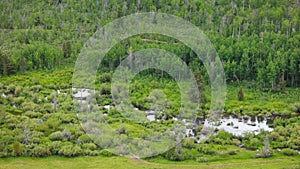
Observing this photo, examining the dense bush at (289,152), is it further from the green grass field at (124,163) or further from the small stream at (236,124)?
the small stream at (236,124)

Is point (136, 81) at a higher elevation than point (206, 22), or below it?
below

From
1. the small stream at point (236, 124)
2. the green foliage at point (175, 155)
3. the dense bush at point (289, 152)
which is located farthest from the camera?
the small stream at point (236, 124)

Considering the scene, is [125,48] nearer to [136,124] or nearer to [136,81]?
[136,81]

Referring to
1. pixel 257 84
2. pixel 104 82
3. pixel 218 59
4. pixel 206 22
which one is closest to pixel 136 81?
pixel 104 82

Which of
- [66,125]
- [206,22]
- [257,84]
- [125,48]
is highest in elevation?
[206,22]

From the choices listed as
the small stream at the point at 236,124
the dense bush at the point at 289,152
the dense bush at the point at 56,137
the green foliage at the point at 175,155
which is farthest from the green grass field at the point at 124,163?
the small stream at the point at 236,124

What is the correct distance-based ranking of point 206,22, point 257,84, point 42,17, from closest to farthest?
point 257,84 → point 206,22 → point 42,17
